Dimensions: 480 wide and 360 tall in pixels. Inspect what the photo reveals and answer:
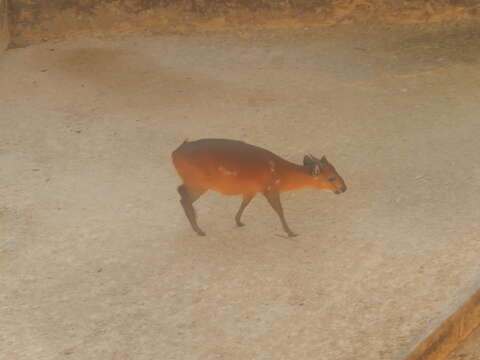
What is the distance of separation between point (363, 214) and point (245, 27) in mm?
3675

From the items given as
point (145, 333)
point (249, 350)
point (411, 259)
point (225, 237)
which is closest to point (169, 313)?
point (145, 333)

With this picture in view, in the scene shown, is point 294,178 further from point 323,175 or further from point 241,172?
point 241,172

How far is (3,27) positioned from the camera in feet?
26.3

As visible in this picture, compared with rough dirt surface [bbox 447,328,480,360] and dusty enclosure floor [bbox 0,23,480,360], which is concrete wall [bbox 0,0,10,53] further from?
rough dirt surface [bbox 447,328,480,360]

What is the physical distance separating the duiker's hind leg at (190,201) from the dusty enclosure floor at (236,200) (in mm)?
81

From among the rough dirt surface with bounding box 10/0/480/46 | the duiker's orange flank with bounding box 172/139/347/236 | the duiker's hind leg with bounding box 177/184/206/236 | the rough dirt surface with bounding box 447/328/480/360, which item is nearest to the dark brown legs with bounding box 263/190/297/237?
the duiker's orange flank with bounding box 172/139/347/236

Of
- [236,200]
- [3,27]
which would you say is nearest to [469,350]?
[236,200]

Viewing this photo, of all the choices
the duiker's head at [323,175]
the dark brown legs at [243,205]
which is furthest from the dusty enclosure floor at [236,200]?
the duiker's head at [323,175]

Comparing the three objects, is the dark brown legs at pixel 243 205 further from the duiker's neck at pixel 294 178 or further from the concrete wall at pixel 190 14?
the concrete wall at pixel 190 14

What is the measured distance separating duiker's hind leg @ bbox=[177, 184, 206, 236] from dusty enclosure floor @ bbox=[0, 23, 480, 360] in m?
0.08

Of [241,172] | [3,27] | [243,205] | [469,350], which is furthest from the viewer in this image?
[3,27]

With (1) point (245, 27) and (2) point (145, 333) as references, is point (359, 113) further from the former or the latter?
(2) point (145, 333)

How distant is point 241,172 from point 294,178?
32cm

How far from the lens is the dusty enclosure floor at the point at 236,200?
414cm
